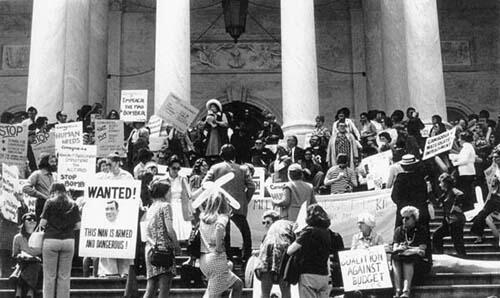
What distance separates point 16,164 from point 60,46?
708cm

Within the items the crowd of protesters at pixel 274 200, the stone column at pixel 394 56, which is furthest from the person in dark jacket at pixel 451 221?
the stone column at pixel 394 56

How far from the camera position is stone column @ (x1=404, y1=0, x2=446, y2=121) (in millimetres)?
22812

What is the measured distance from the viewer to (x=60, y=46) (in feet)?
78.2

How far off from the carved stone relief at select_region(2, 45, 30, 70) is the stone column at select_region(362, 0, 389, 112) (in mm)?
12528

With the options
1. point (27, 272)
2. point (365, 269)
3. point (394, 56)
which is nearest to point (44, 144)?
point (27, 272)

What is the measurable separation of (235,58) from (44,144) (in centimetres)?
1271

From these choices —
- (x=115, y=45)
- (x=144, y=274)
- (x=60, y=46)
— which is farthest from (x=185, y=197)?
(x=115, y=45)

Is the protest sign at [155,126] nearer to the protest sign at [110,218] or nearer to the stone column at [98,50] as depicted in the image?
the stone column at [98,50]

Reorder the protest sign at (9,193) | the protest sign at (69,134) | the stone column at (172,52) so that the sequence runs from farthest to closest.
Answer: the stone column at (172,52) → the protest sign at (69,134) → the protest sign at (9,193)

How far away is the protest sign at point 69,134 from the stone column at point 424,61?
946 centimetres

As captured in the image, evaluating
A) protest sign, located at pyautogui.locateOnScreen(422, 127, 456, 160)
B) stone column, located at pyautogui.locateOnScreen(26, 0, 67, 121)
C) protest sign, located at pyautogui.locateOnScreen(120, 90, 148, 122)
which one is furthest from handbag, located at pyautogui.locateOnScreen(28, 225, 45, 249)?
stone column, located at pyautogui.locateOnScreen(26, 0, 67, 121)

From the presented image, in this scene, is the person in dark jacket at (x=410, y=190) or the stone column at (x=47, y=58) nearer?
the person in dark jacket at (x=410, y=190)

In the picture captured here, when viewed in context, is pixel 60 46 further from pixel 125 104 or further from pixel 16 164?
pixel 16 164

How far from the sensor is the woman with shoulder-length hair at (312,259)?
33.1 feet
